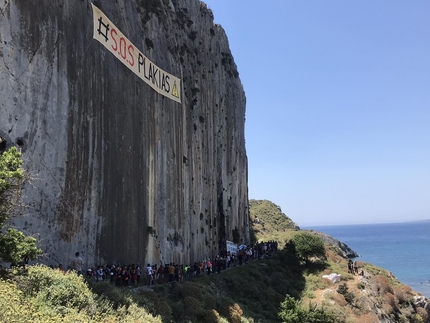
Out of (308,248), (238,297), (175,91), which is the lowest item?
(238,297)

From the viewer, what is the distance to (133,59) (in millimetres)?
28125

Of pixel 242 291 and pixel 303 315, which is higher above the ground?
pixel 242 291

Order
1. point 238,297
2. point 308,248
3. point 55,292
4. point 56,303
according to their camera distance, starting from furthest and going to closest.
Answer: point 308,248 < point 238,297 < point 55,292 < point 56,303

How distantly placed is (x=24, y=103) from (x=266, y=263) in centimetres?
2796

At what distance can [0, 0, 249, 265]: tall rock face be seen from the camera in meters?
18.6

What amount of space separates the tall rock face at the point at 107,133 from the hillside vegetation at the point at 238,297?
425cm

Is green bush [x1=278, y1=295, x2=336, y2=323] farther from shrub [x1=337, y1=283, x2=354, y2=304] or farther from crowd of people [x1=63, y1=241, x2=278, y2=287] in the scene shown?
shrub [x1=337, y1=283, x2=354, y2=304]

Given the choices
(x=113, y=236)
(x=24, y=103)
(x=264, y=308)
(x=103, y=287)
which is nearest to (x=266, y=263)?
(x=264, y=308)

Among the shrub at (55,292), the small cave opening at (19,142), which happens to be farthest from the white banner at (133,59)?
the shrub at (55,292)

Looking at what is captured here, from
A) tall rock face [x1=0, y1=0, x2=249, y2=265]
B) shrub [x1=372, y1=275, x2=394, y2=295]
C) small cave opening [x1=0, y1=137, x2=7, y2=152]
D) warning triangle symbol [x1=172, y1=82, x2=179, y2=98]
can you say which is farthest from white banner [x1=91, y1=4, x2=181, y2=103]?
shrub [x1=372, y1=275, x2=394, y2=295]

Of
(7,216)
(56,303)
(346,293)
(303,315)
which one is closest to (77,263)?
(7,216)

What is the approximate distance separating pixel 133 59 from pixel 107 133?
7.41 meters

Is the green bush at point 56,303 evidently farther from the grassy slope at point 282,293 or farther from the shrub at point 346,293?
the shrub at point 346,293

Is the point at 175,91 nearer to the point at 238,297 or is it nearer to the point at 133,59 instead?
the point at 133,59
